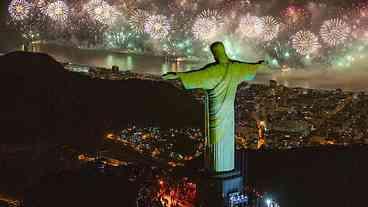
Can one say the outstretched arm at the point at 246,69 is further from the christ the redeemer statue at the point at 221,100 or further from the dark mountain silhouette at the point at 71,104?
the dark mountain silhouette at the point at 71,104

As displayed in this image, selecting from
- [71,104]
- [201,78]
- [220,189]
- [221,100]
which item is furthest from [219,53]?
[71,104]

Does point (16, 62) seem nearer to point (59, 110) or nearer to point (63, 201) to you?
point (59, 110)

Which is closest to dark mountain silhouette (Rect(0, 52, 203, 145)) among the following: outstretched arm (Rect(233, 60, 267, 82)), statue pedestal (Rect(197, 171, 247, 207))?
statue pedestal (Rect(197, 171, 247, 207))

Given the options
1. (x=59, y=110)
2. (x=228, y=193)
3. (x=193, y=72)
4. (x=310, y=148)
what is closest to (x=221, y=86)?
(x=193, y=72)

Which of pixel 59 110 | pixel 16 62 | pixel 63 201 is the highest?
pixel 16 62

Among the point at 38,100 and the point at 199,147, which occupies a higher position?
the point at 38,100

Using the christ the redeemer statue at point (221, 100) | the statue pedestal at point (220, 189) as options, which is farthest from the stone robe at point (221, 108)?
the statue pedestal at point (220, 189)

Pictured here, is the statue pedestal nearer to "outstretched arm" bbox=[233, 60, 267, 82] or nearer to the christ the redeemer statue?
the christ the redeemer statue
